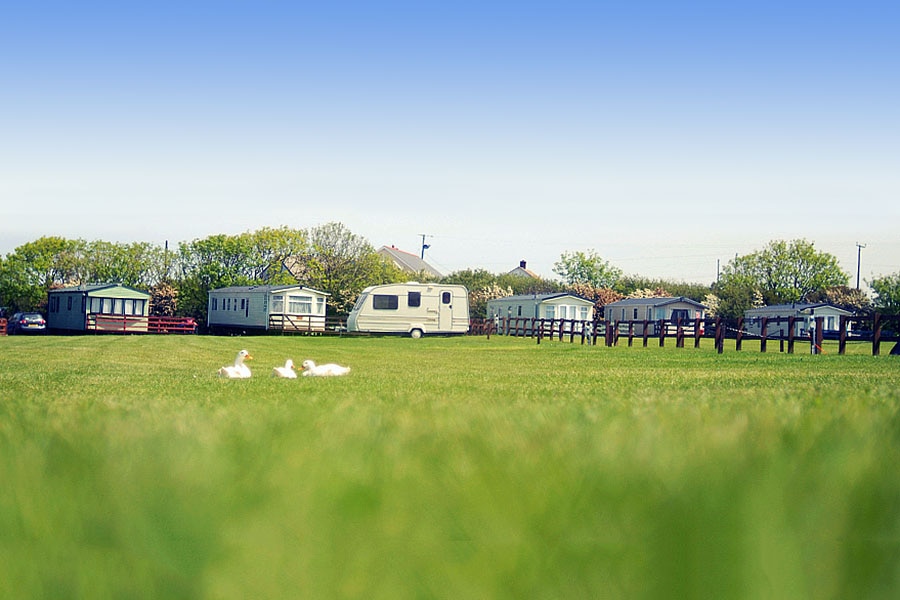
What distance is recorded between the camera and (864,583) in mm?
933

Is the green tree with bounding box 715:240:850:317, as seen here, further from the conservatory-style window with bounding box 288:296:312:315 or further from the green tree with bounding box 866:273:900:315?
the conservatory-style window with bounding box 288:296:312:315

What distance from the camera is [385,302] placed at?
34.9m

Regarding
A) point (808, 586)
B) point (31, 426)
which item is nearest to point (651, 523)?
point (808, 586)

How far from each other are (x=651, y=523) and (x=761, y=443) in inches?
12.0

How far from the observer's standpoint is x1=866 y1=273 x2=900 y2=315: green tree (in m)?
50.8

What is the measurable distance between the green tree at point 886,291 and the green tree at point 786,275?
211 centimetres

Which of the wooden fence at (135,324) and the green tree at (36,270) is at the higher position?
the green tree at (36,270)

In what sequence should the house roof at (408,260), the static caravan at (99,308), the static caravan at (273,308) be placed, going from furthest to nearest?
the house roof at (408,260) → the static caravan at (99,308) → the static caravan at (273,308)

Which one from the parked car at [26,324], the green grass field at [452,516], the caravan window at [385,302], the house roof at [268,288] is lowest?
the parked car at [26,324]

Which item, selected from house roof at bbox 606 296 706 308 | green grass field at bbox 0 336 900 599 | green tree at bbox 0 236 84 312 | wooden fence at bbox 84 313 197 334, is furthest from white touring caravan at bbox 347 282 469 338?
green grass field at bbox 0 336 900 599

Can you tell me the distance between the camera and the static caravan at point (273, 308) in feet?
129

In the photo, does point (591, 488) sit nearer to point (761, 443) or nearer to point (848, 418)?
point (761, 443)

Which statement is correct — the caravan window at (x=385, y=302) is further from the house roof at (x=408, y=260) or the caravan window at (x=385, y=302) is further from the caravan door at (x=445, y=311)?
the house roof at (x=408, y=260)

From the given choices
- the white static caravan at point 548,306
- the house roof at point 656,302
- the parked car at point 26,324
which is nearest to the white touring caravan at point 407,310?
the white static caravan at point 548,306
